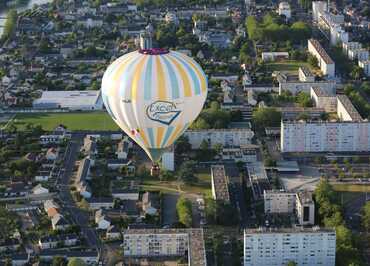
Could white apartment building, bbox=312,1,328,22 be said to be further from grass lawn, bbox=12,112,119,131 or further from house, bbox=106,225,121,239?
house, bbox=106,225,121,239

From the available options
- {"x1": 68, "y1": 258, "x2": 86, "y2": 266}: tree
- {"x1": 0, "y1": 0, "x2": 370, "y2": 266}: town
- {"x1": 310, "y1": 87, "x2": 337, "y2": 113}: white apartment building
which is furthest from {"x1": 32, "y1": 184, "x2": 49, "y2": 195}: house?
{"x1": 310, "y1": 87, "x2": 337, "y2": 113}: white apartment building

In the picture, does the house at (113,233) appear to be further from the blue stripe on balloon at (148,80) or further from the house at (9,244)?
the blue stripe on balloon at (148,80)

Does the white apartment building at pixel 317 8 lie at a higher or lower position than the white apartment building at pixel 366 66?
higher

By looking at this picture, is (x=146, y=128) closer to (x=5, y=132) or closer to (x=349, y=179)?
(x=349, y=179)

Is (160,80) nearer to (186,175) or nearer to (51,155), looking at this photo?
(186,175)

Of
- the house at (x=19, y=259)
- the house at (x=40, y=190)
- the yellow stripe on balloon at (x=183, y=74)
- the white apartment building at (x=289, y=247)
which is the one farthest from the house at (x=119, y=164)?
the yellow stripe on balloon at (x=183, y=74)

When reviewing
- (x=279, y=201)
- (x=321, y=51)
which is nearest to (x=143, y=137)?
(x=279, y=201)
